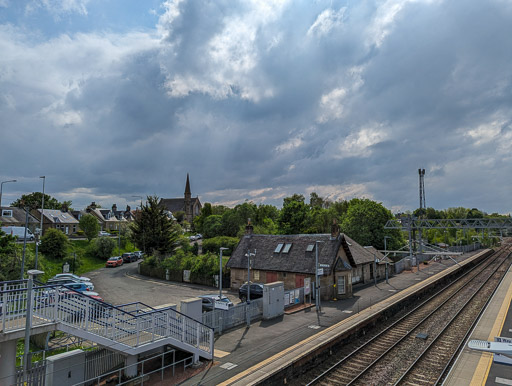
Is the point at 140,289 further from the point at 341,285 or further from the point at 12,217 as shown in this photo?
the point at 12,217

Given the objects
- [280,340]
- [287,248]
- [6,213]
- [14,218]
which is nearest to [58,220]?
[14,218]

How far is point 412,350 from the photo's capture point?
19031 mm

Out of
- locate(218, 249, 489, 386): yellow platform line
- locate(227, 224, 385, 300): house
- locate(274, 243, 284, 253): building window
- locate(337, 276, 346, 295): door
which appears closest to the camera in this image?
locate(218, 249, 489, 386): yellow platform line

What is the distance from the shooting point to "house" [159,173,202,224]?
14962 centimetres

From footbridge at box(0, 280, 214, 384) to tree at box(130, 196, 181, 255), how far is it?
36.8m

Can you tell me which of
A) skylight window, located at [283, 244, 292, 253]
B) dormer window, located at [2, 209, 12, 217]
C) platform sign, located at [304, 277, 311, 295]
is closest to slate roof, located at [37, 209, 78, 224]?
dormer window, located at [2, 209, 12, 217]

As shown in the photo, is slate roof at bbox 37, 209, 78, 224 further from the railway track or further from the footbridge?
the railway track

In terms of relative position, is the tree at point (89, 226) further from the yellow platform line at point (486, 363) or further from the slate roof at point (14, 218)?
the yellow platform line at point (486, 363)

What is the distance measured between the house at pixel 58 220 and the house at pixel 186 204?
69545 millimetres

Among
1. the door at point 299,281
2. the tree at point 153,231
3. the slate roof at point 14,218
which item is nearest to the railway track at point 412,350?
the door at point 299,281

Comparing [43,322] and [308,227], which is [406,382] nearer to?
[43,322]

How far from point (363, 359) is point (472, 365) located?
5157 millimetres

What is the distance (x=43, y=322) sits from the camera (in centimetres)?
1178

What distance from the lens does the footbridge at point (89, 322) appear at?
1148 centimetres
